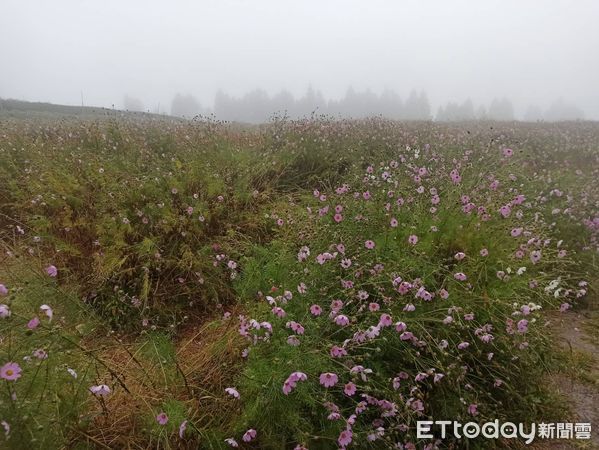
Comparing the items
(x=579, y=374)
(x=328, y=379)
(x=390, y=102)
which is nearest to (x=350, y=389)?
(x=328, y=379)

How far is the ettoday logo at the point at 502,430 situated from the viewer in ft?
8.18

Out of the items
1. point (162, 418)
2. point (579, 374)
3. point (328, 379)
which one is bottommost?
point (579, 374)

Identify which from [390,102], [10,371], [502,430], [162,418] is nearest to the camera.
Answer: [10,371]

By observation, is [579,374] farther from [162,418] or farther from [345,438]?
[162,418]

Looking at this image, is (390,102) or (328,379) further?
(390,102)

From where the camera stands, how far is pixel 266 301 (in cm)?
306

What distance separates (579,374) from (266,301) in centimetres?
273

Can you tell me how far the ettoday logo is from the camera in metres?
2.49

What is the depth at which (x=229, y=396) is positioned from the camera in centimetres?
253

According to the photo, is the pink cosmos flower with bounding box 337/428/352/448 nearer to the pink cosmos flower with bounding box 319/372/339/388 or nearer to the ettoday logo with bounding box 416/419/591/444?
the pink cosmos flower with bounding box 319/372/339/388

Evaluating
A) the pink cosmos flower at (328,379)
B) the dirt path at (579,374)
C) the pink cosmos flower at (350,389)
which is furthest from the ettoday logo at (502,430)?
the pink cosmos flower at (328,379)

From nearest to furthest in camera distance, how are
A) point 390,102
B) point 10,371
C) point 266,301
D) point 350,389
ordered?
point 10,371, point 350,389, point 266,301, point 390,102

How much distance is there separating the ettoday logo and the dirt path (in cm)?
5

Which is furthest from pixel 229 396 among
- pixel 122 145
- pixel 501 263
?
pixel 122 145
